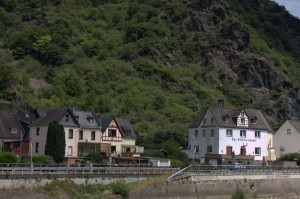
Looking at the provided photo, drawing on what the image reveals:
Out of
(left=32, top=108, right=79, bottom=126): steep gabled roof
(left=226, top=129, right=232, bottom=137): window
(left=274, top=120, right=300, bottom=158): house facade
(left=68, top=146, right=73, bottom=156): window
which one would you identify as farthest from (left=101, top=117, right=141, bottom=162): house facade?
(left=274, top=120, right=300, bottom=158): house facade

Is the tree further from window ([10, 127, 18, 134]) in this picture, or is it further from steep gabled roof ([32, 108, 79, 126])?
window ([10, 127, 18, 134])

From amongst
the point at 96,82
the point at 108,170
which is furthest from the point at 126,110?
the point at 108,170

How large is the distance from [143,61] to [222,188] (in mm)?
67496

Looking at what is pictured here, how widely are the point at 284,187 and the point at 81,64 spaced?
65421 mm

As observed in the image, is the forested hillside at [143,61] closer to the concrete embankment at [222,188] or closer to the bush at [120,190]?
the concrete embankment at [222,188]

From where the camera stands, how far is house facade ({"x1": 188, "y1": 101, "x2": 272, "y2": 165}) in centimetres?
7988

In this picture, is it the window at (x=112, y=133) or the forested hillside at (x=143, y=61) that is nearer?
the window at (x=112, y=133)

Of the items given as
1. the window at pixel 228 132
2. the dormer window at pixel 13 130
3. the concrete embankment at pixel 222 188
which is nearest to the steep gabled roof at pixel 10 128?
the dormer window at pixel 13 130

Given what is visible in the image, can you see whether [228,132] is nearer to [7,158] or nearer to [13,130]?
[13,130]

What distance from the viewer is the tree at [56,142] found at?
68.1m

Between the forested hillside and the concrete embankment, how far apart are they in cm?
2609

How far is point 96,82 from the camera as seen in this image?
121 meters

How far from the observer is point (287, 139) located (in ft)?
301

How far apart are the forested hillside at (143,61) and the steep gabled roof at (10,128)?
19833 millimetres
